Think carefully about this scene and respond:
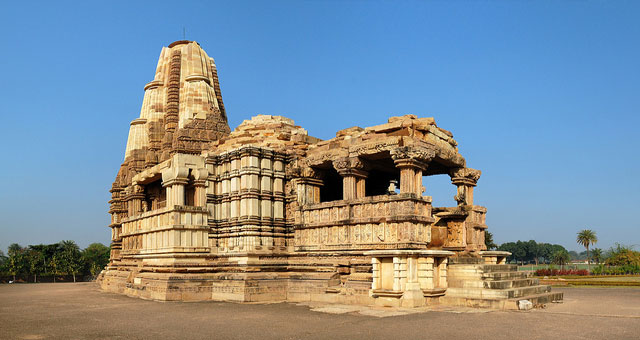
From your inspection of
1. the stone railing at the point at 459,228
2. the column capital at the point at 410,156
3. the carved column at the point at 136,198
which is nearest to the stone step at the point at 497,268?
the stone railing at the point at 459,228

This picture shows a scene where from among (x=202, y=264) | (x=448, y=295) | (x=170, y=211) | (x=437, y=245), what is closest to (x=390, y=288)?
(x=448, y=295)

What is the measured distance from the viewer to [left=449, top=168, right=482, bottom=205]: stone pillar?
19.4 meters

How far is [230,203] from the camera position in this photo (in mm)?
20172

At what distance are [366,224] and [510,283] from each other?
452 cm

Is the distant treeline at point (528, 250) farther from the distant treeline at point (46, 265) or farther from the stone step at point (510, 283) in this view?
the stone step at point (510, 283)

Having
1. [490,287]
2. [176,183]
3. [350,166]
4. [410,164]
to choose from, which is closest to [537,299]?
[490,287]

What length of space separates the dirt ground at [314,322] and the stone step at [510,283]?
1.25 meters

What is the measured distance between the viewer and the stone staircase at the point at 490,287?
578 inches

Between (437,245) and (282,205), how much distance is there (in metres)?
5.70

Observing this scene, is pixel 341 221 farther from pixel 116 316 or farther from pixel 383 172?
pixel 116 316

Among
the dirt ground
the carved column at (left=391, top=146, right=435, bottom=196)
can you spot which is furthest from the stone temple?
the dirt ground

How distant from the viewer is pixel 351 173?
18.2m

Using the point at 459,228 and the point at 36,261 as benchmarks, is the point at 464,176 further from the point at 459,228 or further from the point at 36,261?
the point at 36,261

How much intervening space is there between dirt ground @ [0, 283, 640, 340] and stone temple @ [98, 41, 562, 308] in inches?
51.5
